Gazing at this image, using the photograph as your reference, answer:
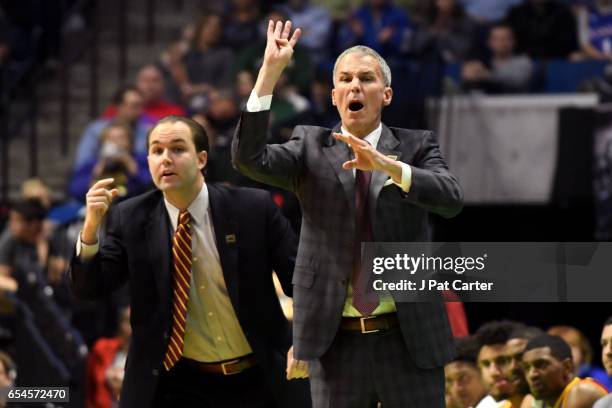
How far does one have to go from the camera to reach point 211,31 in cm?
1256

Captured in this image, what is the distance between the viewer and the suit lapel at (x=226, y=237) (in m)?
6.24

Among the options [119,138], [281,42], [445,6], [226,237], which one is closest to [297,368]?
[226,237]

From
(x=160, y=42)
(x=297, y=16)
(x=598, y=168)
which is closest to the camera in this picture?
(x=598, y=168)

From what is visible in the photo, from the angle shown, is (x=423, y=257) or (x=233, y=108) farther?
(x=233, y=108)

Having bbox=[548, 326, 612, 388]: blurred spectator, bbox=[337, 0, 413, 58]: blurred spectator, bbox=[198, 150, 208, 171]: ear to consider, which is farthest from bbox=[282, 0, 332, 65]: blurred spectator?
bbox=[198, 150, 208, 171]: ear

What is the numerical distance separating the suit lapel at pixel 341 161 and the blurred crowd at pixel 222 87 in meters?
3.20

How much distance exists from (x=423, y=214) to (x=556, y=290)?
4.00 ft

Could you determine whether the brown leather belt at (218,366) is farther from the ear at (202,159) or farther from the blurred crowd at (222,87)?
the blurred crowd at (222,87)

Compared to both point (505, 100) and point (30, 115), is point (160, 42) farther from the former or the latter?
point (505, 100)

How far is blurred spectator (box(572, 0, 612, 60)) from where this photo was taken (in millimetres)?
11773

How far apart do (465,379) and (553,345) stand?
0.84 m

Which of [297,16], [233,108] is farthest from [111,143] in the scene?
[297,16]

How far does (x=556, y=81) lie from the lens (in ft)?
38.0

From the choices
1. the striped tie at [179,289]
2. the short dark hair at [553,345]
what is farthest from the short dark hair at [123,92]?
the striped tie at [179,289]
